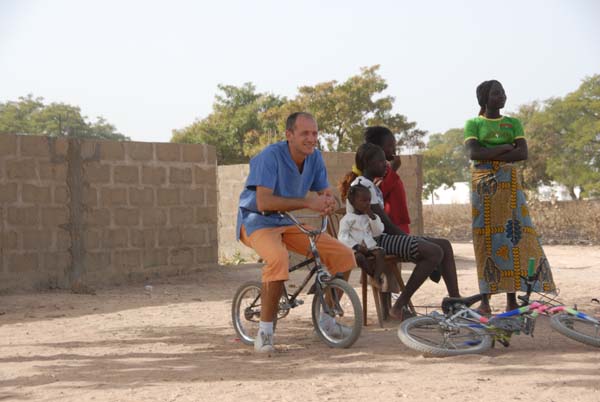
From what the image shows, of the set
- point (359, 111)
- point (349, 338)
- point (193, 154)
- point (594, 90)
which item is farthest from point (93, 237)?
point (594, 90)

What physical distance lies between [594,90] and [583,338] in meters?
34.7

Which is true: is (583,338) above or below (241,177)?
below

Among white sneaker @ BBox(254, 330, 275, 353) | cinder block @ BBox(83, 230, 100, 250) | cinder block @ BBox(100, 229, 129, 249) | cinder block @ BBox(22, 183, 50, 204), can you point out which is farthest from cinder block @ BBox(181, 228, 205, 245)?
white sneaker @ BBox(254, 330, 275, 353)

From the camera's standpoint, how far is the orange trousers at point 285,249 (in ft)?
17.9

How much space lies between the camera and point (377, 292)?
6.71 meters

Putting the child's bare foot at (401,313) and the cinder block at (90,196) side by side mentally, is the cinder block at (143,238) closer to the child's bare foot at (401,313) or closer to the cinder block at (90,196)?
the cinder block at (90,196)

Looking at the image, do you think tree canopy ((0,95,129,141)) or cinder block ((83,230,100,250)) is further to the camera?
tree canopy ((0,95,129,141))

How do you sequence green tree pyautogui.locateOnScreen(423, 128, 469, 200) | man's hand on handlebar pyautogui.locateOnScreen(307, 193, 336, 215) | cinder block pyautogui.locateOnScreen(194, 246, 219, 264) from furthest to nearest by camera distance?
green tree pyautogui.locateOnScreen(423, 128, 469, 200) → cinder block pyautogui.locateOnScreen(194, 246, 219, 264) → man's hand on handlebar pyautogui.locateOnScreen(307, 193, 336, 215)

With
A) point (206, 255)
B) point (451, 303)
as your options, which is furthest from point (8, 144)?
point (451, 303)

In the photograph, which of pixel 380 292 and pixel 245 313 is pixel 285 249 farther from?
pixel 380 292

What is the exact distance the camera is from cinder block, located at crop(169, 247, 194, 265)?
11328 millimetres

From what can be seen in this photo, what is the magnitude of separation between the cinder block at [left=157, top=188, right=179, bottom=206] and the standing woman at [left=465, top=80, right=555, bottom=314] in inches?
219

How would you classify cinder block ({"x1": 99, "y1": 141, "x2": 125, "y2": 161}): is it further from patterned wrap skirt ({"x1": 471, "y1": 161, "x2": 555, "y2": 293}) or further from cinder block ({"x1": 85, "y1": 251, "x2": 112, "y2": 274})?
patterned wrap skirt ({"x1": 471, "y1": 161, "x2": 555, "y2": 293})

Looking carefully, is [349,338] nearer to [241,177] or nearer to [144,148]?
[144,148]
